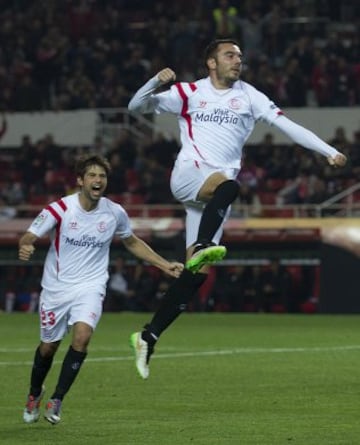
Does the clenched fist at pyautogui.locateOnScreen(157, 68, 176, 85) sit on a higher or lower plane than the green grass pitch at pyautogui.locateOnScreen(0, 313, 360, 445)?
higher

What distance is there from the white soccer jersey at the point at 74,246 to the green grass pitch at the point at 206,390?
1.14 metres

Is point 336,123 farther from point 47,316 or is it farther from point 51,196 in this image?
point 47,316

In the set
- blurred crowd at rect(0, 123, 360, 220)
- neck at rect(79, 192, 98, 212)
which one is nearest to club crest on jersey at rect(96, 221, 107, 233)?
neck at rect(79, 192, 98, 212)

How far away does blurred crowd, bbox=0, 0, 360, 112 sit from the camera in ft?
109

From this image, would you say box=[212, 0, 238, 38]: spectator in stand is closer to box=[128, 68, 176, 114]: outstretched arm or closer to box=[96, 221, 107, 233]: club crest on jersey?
box=[128, 68, 176, 114]: outstretched arm

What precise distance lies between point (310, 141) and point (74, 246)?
2.09 m

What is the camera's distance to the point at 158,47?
35.4m

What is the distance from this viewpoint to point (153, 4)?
123 ft

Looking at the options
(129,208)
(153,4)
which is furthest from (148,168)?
(153,4)

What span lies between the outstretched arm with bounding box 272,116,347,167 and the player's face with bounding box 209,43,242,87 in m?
0.66

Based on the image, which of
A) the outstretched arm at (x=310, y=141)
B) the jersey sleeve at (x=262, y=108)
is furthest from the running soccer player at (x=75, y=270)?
the jersey sleeve at (x=262, y=108)

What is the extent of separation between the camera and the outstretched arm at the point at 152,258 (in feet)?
39.3

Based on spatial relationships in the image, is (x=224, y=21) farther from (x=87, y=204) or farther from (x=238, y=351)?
(x=87, y=204)

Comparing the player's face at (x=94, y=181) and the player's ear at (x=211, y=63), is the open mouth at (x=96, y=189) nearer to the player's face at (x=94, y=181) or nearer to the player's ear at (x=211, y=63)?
the player's face at (x=94, y=181)
